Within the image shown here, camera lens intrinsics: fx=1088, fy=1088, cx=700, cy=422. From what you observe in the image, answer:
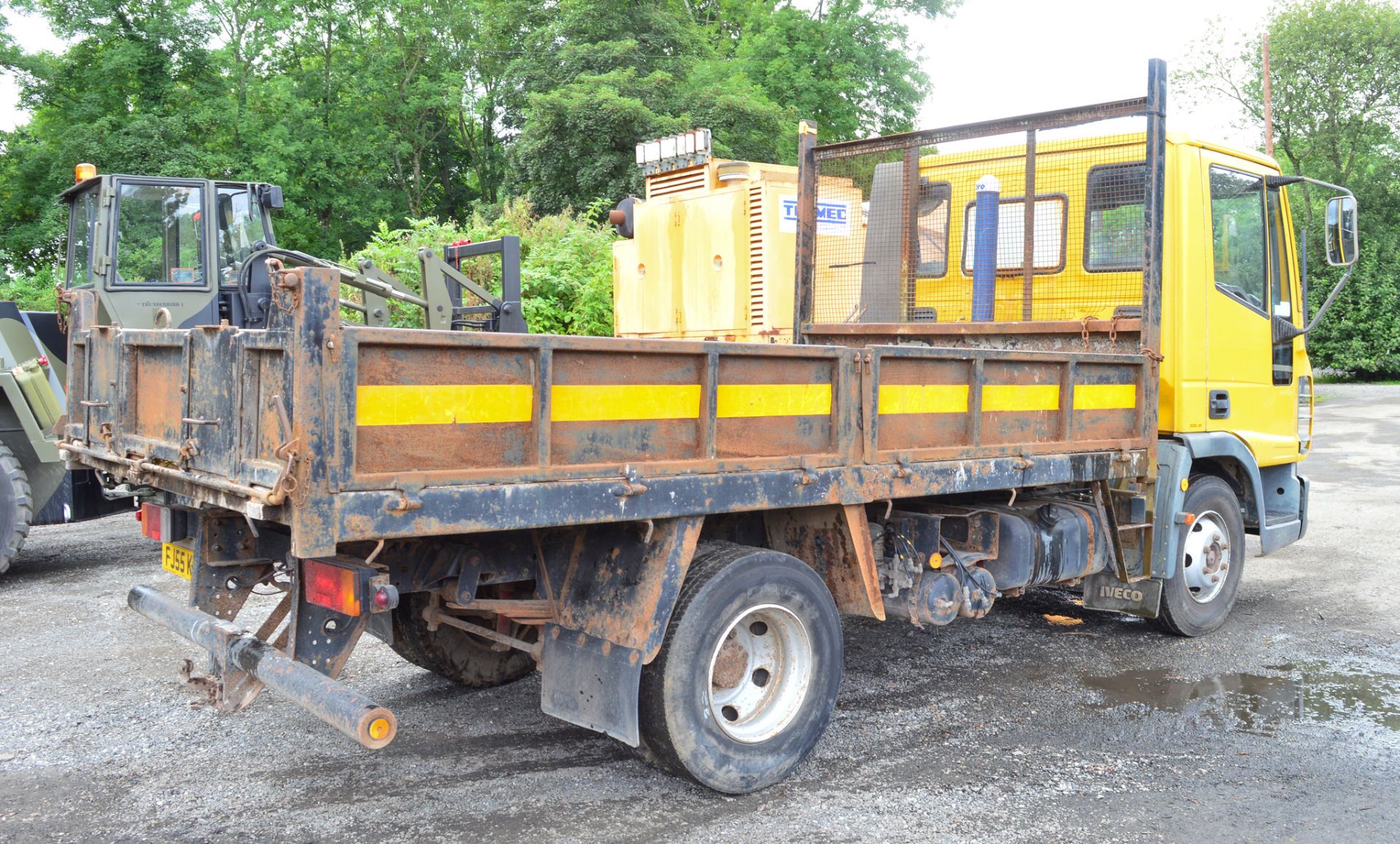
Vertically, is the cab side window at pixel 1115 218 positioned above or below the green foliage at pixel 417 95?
below

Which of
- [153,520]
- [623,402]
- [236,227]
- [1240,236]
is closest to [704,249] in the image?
[236,227]

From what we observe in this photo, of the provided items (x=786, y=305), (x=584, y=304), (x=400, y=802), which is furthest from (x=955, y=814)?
(x=584, y=304)

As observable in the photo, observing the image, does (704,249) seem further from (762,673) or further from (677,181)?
(762,673)

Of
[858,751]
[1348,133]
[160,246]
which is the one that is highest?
[1348,133]

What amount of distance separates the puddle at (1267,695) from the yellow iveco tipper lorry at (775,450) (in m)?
0.59

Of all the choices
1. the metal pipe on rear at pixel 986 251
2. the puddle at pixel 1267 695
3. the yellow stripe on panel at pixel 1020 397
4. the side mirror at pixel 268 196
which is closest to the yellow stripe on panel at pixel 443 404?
the yellow stripe on panel at pixel 1020 397

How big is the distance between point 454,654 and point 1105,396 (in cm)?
339

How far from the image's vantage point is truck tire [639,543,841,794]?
12.4ft

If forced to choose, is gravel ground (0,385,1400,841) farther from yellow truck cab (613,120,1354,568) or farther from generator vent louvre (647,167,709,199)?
generator vent louvre (647,167,709,199)

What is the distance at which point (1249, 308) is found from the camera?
20.4ft

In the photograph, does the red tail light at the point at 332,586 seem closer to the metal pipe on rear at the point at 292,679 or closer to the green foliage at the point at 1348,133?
the metal pipe on rear at the point at 292,679

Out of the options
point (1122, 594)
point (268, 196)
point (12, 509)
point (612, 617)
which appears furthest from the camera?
point (268, 196)

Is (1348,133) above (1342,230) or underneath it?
above

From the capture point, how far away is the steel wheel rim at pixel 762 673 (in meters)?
4.07
